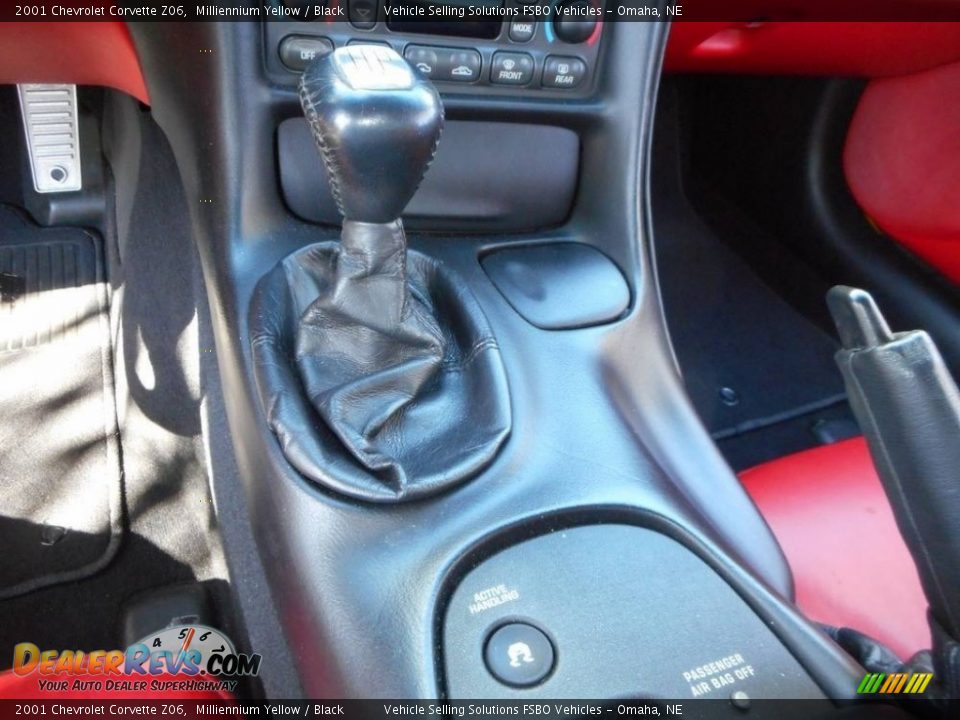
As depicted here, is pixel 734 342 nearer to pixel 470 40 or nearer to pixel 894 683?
pixel 470 40

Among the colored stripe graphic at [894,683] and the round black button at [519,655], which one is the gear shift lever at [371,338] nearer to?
the round black button at [519,655]

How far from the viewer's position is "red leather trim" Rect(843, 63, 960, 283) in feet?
4.72

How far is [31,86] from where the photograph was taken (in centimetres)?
137

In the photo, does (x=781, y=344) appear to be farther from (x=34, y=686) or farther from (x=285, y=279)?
(x=34, y=686)

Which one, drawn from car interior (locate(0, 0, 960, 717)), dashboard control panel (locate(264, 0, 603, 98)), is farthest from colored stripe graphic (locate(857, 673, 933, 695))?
dashboard control panel (locate(264, 0, 603, 98))

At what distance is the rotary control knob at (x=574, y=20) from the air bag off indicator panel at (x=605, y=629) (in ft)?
1.72

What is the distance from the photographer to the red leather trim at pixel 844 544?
879 millimetres

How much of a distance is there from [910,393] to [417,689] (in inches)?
15.0

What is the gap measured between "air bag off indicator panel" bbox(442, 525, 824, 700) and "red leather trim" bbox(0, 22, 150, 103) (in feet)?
2.34

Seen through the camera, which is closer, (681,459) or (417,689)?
(417,689)

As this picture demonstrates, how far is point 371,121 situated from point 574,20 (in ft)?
1.31

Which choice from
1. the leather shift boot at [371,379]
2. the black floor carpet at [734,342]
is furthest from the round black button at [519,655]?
the black floor carpet at [734,342]

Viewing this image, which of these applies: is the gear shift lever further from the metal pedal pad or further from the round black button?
the metal pedal pad

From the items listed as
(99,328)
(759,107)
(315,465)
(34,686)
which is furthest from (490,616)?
(759,107)
